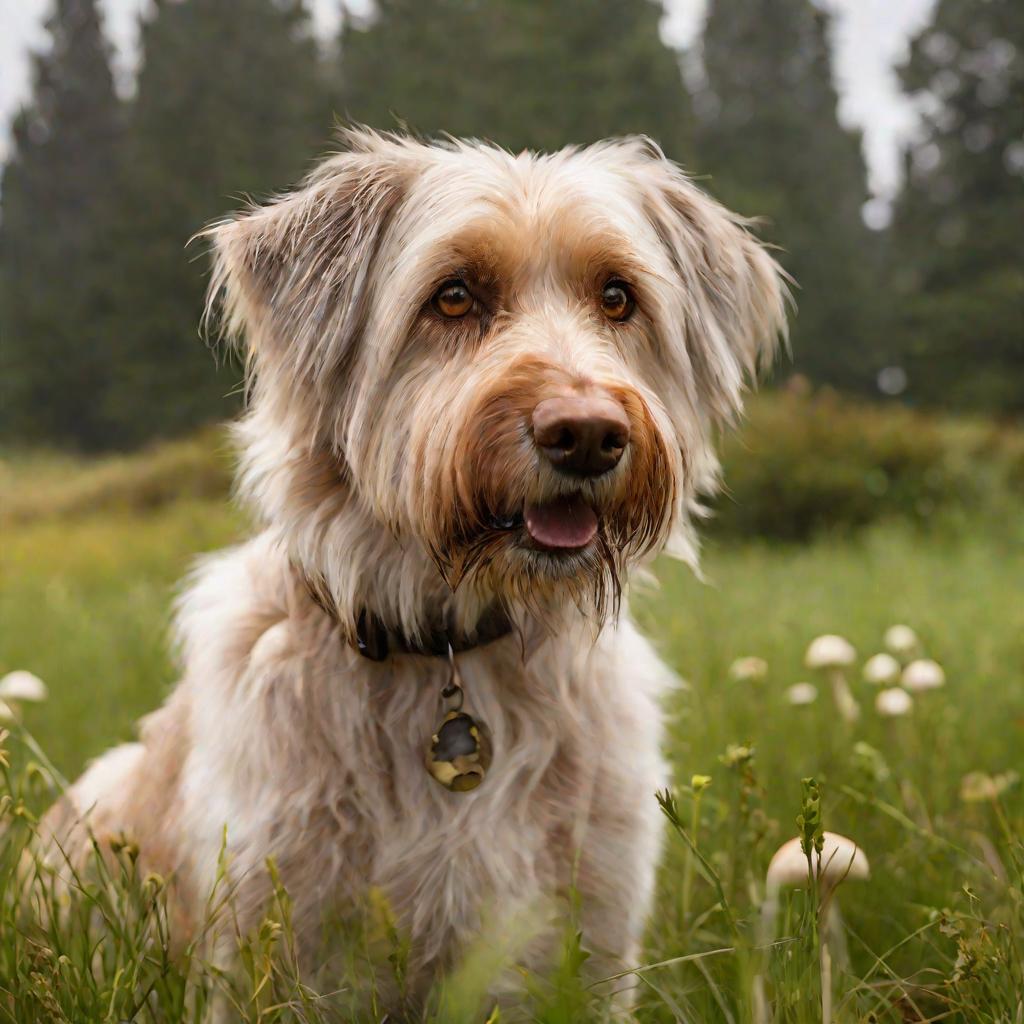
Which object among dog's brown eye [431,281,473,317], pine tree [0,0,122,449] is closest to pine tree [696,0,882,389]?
→ pine tree [0,0,122,449]

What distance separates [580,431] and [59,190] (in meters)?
36.3

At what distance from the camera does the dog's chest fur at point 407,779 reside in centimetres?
237

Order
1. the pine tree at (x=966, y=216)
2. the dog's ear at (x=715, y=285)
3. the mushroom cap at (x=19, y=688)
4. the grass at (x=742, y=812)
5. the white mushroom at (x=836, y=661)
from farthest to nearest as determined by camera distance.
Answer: the pine tree at (x=966, y=216) → the white mushroom at (x=836, y=661) → the mushroom cap at (x=19, y=688) → the dog's ear at (x=715, y=285) → the grass at (x=742, y=812)

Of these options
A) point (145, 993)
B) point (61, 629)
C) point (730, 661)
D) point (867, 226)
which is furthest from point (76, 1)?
point (145, 993)

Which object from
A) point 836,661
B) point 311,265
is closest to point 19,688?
point 311,265

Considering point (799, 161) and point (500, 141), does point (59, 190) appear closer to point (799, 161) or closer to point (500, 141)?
point (500, 141)

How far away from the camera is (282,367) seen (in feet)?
8.82

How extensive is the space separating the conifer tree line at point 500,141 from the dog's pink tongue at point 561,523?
20.9 metres

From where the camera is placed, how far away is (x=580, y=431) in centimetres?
215

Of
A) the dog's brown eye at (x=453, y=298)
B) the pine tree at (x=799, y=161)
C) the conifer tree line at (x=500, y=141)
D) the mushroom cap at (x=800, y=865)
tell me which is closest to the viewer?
the mushroom cap at (x=800, y=865)

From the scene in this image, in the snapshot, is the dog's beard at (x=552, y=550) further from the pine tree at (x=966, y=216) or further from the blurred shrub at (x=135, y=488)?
the pine tree at (x=966, y=216)

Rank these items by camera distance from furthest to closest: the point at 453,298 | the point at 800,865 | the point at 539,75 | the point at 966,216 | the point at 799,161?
the point at 799,161 → the point at 966,216 → the point at 539,75 → the point at 453,298 → the point at 800,865

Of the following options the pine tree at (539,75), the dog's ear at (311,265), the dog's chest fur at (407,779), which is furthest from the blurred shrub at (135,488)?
the dog's chest fur at (407,779)

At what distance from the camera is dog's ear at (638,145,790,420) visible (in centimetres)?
289
